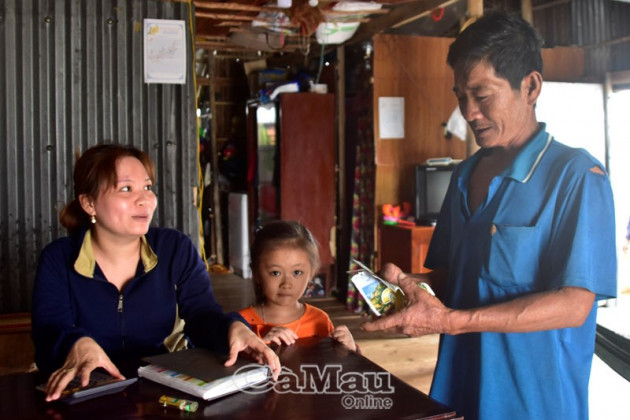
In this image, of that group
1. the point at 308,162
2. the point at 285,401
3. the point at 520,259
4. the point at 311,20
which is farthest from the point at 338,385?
the point at 308,162

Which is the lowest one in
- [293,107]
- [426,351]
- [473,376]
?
[426,351]

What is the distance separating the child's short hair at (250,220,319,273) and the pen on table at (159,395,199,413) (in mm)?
1125

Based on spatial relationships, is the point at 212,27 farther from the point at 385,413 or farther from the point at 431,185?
the point at 385,413

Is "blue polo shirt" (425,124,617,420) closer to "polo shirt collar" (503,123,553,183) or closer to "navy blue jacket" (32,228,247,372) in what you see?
"polo shirt collar" (503,123,553,183)

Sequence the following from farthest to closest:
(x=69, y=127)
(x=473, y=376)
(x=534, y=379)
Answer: (x=69, y=127)
(x=473, y=376)
(x=534, y=379)

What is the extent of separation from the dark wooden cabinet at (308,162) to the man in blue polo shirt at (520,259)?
458 cm

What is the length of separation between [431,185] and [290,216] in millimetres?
1664

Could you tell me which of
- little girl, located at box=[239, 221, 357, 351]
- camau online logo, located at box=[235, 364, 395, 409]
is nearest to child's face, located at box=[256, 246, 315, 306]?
little girl, located at box=[239, 221, 357, 351]

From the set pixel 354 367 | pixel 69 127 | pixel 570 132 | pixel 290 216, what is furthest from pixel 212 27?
pixel 354 367

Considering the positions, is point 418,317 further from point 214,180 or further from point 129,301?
point 214,180

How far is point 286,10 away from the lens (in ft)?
16.1

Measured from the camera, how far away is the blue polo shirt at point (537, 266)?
4.54 feet

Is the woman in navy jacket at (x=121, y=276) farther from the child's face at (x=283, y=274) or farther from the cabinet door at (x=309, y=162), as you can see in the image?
the cabinet door at (x=309, y=162)

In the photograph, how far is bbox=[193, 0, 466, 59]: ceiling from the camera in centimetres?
477
